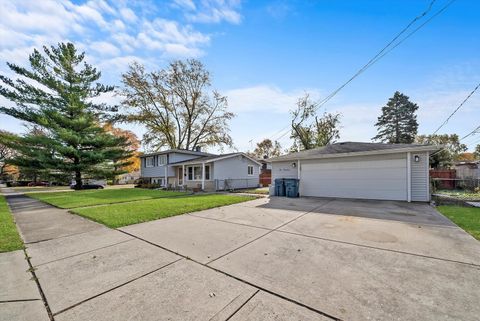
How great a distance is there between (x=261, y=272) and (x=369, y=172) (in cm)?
966

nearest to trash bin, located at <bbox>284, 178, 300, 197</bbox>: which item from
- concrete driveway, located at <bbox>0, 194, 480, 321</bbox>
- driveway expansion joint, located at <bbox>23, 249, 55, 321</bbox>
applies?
concrete driveway, located at <bbox>0, 194, 480, 321</bbox>

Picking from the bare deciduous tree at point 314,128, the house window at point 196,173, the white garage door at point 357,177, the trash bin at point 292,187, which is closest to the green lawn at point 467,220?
the white garage door at point 357,177

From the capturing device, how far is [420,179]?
30.1 ft

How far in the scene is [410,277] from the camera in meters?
2.69

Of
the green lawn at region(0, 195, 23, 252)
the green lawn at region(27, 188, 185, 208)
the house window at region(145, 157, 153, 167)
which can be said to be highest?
the house window at region(145, 157, 153, 167)

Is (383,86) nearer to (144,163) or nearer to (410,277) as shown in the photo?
(410,277)

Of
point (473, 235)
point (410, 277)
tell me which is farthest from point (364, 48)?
point (410, 277)

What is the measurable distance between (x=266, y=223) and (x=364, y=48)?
29.6ft

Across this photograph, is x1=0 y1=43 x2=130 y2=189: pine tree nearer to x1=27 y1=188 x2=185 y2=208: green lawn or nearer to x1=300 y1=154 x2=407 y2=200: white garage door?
x1=27 y1=188 x2=185 y2=208: green lawn

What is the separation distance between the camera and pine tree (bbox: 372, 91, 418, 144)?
→ 34.2 m

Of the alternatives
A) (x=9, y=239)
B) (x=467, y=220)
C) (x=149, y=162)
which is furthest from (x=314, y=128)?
(x=9, y=239)

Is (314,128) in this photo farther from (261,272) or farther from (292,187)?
(261,272)

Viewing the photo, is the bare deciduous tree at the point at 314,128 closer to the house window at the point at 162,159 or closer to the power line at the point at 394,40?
the power line at the point at 394,40

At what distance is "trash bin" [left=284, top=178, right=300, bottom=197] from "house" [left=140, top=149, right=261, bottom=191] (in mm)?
6760
